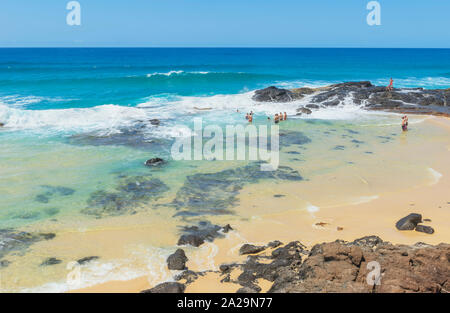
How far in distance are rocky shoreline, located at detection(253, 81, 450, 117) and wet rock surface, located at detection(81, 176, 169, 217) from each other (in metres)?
18.1

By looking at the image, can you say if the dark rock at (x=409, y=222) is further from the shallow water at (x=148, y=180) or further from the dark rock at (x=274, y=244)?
the dark rock at (x=274, y=244)

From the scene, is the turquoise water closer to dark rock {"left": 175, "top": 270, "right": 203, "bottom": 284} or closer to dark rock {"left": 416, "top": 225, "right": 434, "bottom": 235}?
dark rock {"left": 175, "top": 270, "right": 203, "bottom": 284}

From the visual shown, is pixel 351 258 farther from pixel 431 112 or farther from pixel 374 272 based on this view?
pixel 431 112

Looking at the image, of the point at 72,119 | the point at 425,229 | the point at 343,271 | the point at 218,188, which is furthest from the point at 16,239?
the point at 72,119

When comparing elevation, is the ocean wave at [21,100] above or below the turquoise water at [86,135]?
above

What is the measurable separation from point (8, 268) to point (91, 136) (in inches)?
536

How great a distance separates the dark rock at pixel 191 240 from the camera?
963cm

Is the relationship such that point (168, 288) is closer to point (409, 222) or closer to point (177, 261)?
point (177, 261)

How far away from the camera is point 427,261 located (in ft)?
22.7

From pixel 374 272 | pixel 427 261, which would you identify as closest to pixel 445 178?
pixel 427 261

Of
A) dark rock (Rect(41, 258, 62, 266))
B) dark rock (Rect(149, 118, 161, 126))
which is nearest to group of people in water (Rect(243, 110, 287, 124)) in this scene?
dark rock (Rect(149, 118, 161, 126))

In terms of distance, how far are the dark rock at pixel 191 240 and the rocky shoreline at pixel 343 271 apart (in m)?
0.94

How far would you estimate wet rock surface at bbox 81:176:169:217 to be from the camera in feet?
38.8

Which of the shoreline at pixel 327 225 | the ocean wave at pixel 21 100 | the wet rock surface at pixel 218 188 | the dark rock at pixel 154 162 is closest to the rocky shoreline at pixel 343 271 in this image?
the shoreline at pixel 327 225
